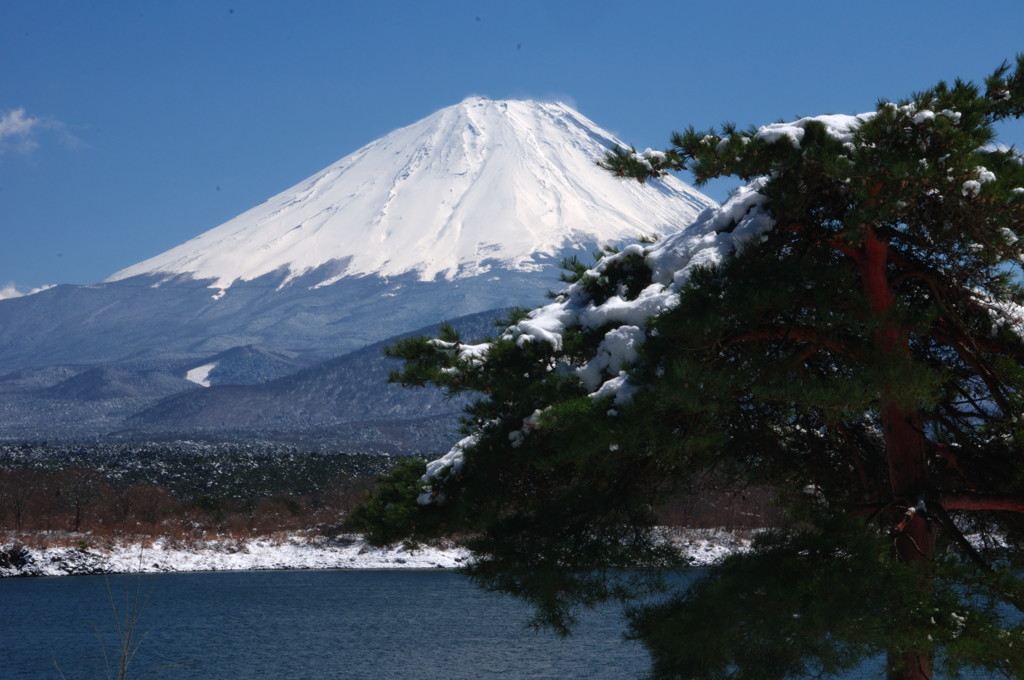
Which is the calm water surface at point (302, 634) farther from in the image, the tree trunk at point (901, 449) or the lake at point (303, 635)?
the tree trunk at point (901, 449)

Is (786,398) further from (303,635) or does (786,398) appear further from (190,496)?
(190,496)

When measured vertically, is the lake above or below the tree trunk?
below

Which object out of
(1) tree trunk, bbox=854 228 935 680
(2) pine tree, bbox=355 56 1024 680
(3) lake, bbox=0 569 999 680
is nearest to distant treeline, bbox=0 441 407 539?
(3) lake, bbox=0 569 999 680

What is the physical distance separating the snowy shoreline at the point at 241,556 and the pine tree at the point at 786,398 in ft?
94.0

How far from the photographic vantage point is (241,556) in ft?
134

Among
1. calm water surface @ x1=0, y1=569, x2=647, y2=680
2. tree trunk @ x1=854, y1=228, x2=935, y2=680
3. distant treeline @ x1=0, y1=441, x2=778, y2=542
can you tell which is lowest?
calm water surface @ x1=0, y1=569, x2=647, y2=680

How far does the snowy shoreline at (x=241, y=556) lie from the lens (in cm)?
3562

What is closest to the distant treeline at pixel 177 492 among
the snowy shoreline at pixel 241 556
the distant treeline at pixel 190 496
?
the distant treeline at pixel 190 496

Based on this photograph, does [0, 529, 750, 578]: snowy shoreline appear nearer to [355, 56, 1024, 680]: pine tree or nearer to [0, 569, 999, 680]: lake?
[0, 569, 999, 680]: lake

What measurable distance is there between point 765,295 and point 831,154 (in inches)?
29.0

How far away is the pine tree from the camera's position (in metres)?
5.12

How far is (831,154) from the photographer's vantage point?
203 inches

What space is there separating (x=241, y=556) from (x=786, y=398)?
125 ft

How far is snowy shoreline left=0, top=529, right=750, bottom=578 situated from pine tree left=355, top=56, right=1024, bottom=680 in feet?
94.0
